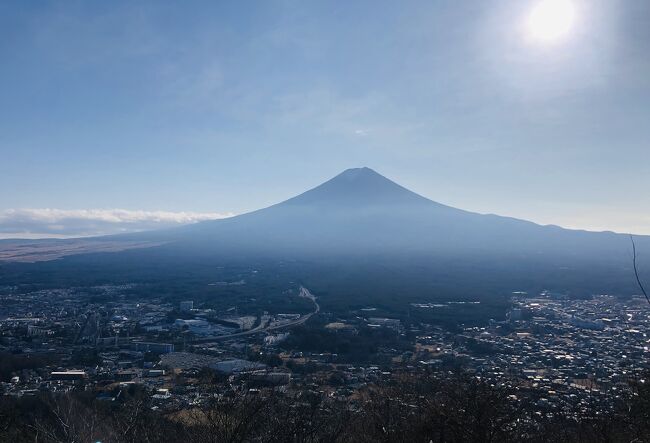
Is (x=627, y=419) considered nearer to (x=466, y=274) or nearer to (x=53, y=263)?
(x=466, y=274)

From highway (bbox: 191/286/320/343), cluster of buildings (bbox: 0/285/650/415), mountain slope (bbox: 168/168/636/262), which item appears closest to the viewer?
cluster of buildings (bbox: 0/285/650/415)

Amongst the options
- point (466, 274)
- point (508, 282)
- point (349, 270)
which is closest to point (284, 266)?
point (349, 270)

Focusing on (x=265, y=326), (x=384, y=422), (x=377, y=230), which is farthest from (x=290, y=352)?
Answer: (x=377, y=230)

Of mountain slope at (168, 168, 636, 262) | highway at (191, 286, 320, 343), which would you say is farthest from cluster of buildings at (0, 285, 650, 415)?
mountain slope at (168, 168, 636, 262)

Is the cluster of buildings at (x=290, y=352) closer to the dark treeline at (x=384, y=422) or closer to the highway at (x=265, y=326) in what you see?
the highway at (x=265, y=326)

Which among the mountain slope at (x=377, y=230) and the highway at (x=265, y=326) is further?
the mountain slope at (x=377, y=230)

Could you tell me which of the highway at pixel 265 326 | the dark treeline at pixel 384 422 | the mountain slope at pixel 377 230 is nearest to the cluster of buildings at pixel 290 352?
the highway at pixel 265 326

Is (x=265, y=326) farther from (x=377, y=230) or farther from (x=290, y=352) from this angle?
(x=377, y=230)

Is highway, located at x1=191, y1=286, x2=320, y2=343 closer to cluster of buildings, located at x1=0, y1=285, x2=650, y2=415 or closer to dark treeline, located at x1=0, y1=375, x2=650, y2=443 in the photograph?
cluster of buildings, located at x1=0, y1=285, x2=650, y2=415
